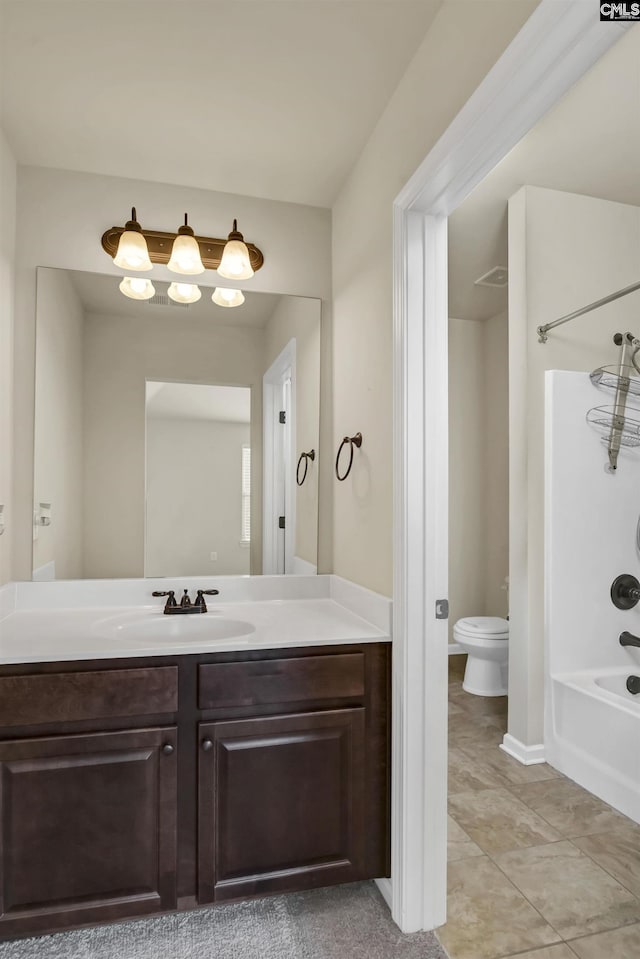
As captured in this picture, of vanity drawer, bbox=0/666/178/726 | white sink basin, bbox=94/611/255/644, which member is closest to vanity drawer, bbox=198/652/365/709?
vanity drawer, bbox=0/666/178/726

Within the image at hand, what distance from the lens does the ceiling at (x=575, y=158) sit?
204cm

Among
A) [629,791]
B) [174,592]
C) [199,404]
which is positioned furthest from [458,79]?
[629,791]

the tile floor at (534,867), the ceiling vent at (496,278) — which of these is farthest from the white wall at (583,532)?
the ceiling vent at (496,278)

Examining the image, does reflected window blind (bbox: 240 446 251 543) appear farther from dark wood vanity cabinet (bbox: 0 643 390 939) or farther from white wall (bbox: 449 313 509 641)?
white wall (bbox: 449 313 509 641)

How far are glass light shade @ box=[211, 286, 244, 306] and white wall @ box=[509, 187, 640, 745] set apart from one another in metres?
1.37

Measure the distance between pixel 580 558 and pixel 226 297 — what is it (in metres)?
2.04

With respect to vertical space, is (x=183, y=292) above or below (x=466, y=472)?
above

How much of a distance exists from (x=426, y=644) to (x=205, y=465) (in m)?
1.17

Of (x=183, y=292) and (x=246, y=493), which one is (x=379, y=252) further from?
(x=246, y=493)

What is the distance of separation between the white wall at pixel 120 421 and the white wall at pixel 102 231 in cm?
21

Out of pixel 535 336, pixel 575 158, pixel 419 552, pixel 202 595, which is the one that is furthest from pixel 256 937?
pixel 575 158

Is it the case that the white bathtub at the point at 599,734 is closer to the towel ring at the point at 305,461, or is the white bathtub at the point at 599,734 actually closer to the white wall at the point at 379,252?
the white wall at the point at 379,252

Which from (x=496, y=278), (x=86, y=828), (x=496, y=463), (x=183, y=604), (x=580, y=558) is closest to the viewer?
(x=86, y=828)

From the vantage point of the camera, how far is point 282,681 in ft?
5.75
